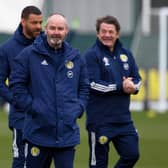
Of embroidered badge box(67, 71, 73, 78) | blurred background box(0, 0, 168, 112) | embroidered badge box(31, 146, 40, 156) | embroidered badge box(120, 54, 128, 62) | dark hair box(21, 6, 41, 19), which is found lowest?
blurred background box(0, 0, 168, 112)

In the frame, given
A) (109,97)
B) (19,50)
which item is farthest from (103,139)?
(19,50)

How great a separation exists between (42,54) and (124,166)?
102 inches

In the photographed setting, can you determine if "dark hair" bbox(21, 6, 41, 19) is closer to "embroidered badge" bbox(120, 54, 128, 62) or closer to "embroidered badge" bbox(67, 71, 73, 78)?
"embroidered badge" bbox(120, 54, 128, 62)

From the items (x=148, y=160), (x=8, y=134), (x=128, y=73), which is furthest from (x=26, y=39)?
(x=8, y=134)

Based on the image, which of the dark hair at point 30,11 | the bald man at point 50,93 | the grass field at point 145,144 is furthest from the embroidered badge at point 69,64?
the grass field at point 145,144

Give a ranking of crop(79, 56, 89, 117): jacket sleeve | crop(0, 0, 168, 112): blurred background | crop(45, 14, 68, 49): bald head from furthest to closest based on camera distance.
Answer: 1. crop(0, 0, 168, 112): blurred background
2. crop(79, 56, 89, 117): jacket sleeve
3. crop(45, 14, 68, 49): bald head

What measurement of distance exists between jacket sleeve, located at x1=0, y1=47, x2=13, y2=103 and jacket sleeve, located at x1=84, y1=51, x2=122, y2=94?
1.14m

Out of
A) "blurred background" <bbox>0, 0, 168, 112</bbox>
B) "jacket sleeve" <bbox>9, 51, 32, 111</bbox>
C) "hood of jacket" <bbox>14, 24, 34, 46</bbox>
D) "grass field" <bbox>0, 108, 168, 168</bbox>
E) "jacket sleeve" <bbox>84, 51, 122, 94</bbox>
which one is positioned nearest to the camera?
"jacket sleeve" <bbox>9, 51, 32, 111</bbox>

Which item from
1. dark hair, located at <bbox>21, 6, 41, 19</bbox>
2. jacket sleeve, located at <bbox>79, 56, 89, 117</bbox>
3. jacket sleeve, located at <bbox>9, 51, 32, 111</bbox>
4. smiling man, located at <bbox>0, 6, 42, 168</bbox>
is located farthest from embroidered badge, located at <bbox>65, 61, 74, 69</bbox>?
dark hair, located at <bbox>21, 6, 41, 19</bbox>

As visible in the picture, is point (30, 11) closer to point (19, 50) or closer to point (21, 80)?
point (19, 50)

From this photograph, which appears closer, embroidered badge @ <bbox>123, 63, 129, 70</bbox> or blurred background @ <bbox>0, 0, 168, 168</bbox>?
embroidered badge @ <bbox>123, 63, 129, 70</bbox>

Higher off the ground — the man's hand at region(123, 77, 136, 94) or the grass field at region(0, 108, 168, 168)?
the man's hand at region(123, 77, 136, 94)

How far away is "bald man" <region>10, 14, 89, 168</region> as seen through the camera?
941cm

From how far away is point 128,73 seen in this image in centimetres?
1148
